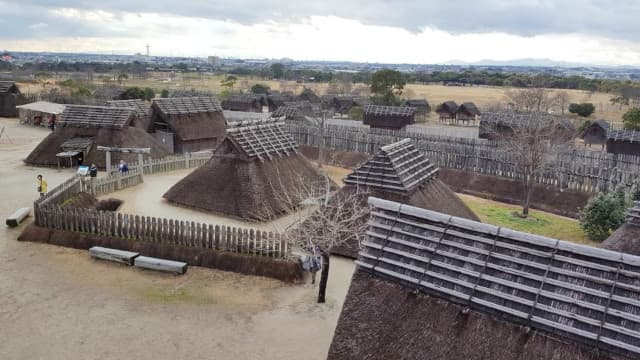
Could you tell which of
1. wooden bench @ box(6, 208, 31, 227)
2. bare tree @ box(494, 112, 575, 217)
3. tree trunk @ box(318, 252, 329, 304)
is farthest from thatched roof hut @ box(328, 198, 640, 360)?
bare tree @ box(494, 112, 575, 217)

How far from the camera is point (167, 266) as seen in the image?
14461 mm

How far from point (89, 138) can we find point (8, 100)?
27323 mm

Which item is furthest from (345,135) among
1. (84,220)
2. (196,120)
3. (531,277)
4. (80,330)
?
(531,277)

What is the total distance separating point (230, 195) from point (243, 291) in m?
5.97

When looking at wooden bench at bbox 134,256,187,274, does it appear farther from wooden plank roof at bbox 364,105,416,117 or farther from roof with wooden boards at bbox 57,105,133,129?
wooden plank roof at bbox 364,105,416,117

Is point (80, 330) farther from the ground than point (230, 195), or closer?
closer

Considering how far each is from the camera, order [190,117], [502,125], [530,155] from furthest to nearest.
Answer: [502,125]
[190,117]
[530,155]

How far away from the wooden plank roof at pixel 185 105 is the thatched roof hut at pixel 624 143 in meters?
24.6

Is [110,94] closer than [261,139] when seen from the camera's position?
No

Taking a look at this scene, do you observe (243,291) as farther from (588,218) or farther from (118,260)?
(588,218)

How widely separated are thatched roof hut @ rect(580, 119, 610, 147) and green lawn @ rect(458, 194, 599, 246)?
2181 centimetres

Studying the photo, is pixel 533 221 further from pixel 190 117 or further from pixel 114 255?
pixel 190 117

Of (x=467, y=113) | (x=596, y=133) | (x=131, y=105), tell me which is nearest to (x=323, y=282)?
(x=131, y=105)

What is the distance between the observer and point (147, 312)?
12.3m
